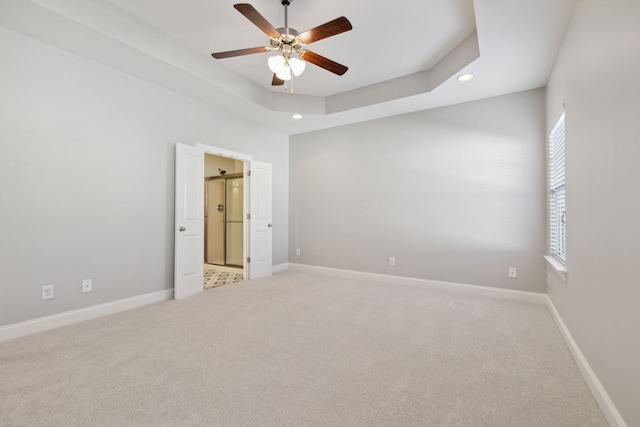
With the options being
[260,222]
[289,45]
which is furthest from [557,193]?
[260,222]

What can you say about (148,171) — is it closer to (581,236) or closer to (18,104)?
(18,104)

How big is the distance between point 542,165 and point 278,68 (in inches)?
132

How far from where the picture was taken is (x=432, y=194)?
4301 mm

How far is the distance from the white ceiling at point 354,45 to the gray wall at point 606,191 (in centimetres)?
57

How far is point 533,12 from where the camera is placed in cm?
225

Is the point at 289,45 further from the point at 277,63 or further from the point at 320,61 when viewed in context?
the point at 320,61

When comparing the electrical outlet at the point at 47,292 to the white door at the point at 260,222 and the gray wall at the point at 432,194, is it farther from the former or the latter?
the gray wall at the point at 432,194

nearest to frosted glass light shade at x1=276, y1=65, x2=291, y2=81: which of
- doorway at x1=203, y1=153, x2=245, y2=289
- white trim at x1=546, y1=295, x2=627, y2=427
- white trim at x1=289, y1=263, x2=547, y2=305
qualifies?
white trim at x1=546, y1=295, x2=627, y2=427

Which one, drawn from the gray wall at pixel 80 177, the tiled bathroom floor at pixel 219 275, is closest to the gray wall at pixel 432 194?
the tiled bathroom floor at pixel 219 275

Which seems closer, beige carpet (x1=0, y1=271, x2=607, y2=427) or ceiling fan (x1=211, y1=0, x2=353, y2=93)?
beige carpet (x1=0, y1=271, x2=607, y2=427)

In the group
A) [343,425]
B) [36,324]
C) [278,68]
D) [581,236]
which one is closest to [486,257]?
[581,236]

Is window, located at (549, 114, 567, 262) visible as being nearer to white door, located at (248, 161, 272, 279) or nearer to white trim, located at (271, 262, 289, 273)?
white door, located at (248, 161, 272, 279)

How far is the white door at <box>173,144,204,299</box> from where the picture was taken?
12.2 feet

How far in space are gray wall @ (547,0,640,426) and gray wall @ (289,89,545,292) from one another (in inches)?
51.7
